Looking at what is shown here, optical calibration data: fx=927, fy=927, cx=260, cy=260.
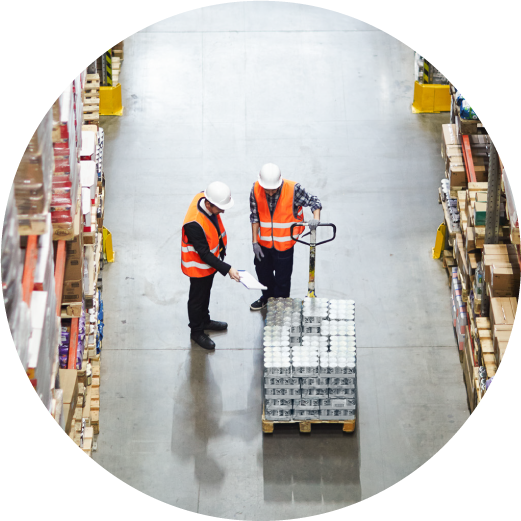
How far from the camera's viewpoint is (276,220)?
9.48m

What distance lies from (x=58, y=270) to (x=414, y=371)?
12.7ft

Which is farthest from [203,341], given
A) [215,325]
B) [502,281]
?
[502,281]

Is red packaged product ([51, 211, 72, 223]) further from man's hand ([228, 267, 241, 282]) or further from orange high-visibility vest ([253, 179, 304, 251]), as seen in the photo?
orange high-visibility vest ([253, 179, 304, 251])

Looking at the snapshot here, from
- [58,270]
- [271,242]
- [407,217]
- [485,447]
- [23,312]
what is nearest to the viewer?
[23,312]

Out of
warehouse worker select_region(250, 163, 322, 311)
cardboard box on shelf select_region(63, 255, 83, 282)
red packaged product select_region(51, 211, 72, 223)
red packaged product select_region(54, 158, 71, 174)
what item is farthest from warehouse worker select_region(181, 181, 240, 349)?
red packaged product select_region(54, 158, 71, 174)

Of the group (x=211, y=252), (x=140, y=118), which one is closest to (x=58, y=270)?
(x=211, y=252)

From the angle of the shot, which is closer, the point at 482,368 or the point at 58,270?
the point at 58,270

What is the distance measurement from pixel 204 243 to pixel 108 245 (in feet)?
7.72

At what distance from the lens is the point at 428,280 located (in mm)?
10727

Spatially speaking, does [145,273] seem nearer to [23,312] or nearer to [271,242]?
[271,242]

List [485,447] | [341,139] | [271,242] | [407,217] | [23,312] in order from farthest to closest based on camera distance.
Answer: [341,139], [407,217], [271,242], [485,447], [23,312]

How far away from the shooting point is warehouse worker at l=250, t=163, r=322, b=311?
923 cm

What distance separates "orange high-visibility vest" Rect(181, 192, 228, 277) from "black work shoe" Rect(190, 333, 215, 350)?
813 millimetres

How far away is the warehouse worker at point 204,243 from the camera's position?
347 inches
